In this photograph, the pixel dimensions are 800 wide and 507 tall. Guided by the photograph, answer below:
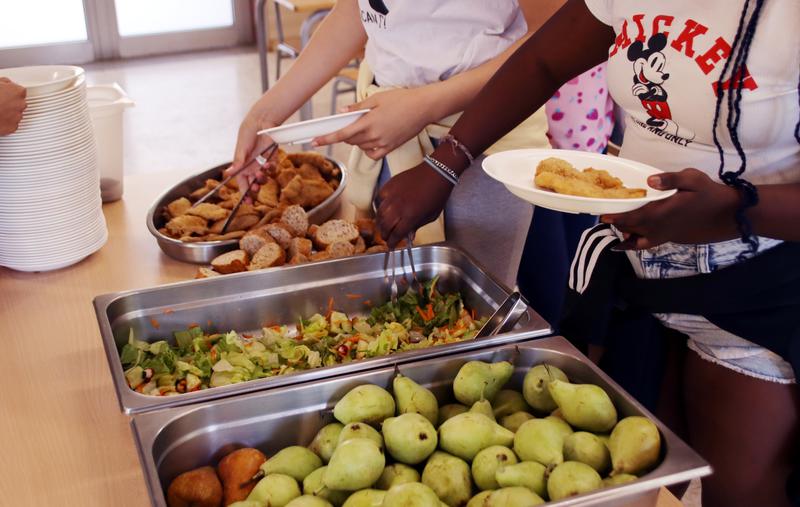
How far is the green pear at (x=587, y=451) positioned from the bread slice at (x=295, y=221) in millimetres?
793

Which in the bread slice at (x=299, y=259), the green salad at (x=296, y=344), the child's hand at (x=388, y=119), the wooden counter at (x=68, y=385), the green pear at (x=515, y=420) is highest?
the child's hand at (x=388, y=119)

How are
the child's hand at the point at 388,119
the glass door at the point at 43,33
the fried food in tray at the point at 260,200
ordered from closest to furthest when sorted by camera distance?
the child's hand at the point at 388,119, the fried food in tray at the point at 260,200, the glass door at the point at 43,33

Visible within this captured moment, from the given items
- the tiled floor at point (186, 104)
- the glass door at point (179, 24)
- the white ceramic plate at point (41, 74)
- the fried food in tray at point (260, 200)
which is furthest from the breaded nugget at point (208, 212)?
the glass door at point (179, 24)

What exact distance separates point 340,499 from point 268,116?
3.28 ft

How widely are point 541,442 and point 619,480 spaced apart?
0.29 feet

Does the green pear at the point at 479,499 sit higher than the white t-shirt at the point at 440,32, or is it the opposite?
the white t-shirt at the point at 440,32

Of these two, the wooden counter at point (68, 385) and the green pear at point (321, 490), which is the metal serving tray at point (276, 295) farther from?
the green pear at point (321, 490)

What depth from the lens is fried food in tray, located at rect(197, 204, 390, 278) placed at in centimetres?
142

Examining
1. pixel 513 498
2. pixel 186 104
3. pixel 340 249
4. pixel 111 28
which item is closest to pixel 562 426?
pixel 513 498

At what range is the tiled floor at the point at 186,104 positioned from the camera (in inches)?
180

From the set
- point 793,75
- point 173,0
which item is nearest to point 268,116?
point 793,75

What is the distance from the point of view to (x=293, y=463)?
905mm

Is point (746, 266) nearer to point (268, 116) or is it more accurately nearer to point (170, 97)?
point (268, 116)

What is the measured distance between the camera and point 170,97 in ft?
18.0
